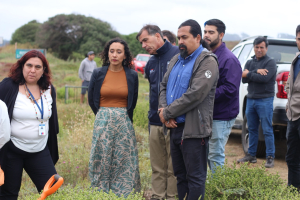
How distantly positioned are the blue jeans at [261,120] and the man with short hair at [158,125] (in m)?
2.06

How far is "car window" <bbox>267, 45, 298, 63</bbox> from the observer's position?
6464mm

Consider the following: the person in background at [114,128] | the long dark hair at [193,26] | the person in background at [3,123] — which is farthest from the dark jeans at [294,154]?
the person in background at [3,123]

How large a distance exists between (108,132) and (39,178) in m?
1.10

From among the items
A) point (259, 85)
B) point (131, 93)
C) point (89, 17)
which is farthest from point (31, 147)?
point (89, 17)

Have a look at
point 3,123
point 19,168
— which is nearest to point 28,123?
point 19,168

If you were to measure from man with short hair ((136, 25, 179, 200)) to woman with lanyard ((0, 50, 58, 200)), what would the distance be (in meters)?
1.18

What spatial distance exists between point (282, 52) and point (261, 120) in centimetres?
163

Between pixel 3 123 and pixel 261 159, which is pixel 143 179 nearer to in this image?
pixel 261 159

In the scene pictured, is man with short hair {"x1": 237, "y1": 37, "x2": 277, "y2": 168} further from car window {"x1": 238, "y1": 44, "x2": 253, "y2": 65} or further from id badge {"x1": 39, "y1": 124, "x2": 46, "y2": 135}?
id badge {"x1": 39, "y1": 124, "x2": 46, "y2": 135}

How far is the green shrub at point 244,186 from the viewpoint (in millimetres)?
3291

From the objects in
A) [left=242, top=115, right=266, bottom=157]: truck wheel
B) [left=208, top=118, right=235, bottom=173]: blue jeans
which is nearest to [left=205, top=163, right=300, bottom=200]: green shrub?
[left=208, top=118, right=235, bottom=173]: blue jeans

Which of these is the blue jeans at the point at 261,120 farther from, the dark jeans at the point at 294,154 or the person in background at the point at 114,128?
the person in background at the point at 114,128

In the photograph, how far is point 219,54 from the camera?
414 cm

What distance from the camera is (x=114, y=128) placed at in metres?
4.36
